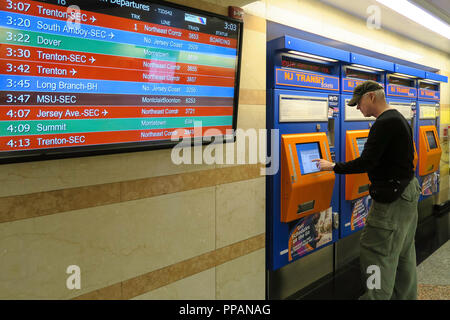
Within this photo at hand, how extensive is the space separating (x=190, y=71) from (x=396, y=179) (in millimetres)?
1652

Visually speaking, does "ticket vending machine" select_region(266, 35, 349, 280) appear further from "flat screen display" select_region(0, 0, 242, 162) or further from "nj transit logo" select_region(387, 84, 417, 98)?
"nj transit logo" select_region(387, 84, 417, 98)

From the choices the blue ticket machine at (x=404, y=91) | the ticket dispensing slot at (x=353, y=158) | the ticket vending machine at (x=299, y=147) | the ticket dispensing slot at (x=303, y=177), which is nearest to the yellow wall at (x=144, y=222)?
the ticket vending machine at (x=299, y=147)

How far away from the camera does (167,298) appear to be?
207 cm

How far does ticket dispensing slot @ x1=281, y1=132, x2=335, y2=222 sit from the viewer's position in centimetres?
257

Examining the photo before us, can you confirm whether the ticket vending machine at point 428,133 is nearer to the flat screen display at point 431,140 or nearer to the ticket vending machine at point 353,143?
the flat screen display at point 431,140

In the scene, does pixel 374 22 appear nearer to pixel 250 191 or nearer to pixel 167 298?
pixel 250 191

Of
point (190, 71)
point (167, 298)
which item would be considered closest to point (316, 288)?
point (167, 298)

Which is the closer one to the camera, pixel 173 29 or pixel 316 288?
pixel 173 29

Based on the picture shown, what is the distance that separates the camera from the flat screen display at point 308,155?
2.67 meters

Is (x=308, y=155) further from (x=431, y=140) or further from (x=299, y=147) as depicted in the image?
(x=431, y=140)

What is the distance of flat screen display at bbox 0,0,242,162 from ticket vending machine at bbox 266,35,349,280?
585 millimetres

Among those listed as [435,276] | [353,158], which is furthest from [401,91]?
[435,276]

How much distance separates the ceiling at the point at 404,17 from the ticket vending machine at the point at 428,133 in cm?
55

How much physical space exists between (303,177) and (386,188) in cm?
61
